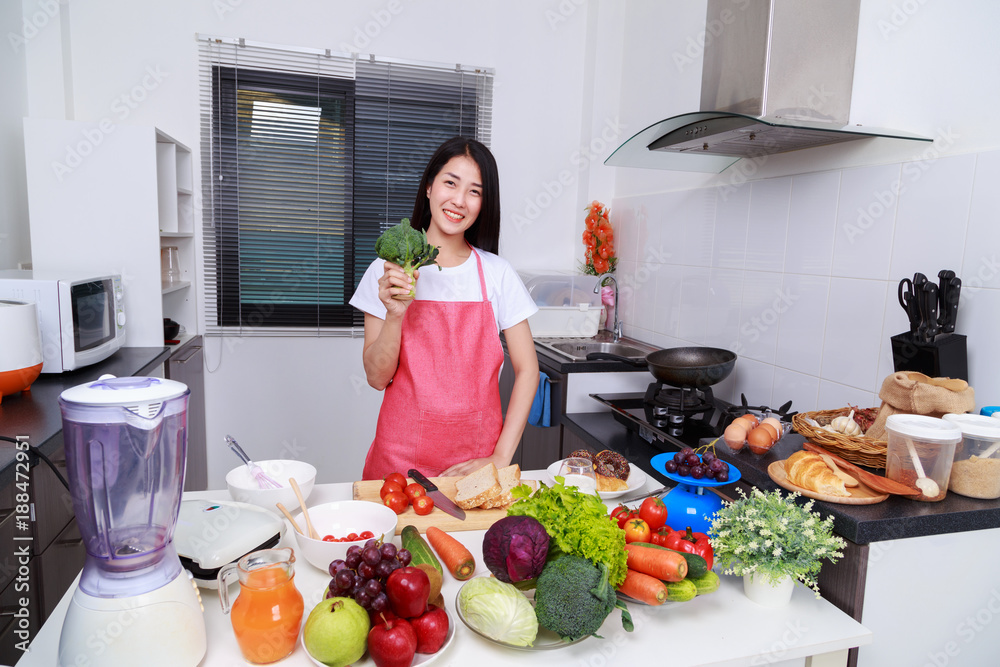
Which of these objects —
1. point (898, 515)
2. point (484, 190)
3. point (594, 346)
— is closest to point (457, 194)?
point (484, 190)

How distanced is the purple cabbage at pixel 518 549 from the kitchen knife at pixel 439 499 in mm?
335

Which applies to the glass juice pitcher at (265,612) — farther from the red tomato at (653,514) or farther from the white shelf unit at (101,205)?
the white shelf unit at (101,205)

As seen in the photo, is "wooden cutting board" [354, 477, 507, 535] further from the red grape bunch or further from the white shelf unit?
the white shelf unit

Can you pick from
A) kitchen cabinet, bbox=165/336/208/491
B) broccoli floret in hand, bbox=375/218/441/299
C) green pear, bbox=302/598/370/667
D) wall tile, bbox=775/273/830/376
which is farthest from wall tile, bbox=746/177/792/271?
kitchen cabinet, bbox=165/336/208/491

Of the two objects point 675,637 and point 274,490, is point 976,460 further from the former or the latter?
point 274,490

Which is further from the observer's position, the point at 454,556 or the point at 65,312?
the point at 65,312

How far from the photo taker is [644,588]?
944 millimetres

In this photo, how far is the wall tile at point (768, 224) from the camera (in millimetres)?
2150

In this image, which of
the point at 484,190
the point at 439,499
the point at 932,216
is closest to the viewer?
the point at 439,499

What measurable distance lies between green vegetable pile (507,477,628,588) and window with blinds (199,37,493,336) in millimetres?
2695

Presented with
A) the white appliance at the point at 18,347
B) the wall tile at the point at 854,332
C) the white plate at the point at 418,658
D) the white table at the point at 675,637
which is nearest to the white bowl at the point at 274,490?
the white table at the point at 675,637

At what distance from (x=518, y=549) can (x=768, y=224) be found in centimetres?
175

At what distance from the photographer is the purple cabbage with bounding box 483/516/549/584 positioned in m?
0.90

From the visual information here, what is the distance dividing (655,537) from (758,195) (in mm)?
1615
